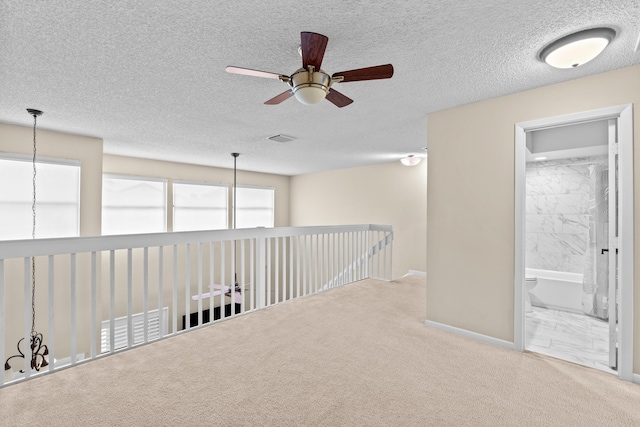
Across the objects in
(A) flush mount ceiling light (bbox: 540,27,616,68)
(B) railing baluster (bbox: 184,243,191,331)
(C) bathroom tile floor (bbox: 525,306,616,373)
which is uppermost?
(A) flush mount ceiling light (bbox: 540,27,616,68)

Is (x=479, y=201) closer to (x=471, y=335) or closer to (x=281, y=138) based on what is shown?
(x=471, y=335)

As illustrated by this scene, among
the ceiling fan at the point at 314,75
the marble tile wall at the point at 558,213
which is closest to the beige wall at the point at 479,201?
the ceiling fan at the point at 314,75

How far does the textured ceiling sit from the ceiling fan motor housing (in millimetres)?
211

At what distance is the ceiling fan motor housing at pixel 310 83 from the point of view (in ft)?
5.94

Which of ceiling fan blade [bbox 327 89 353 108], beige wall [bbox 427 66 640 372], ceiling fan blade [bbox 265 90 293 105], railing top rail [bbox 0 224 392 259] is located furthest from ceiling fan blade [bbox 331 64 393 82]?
railing top rail [bbox 0 224 392 259]

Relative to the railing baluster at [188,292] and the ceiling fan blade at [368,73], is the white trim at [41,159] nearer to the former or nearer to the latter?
the railing baluster at [188,292]

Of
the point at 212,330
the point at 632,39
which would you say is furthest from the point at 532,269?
the point at 212,330

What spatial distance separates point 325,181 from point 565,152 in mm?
4721

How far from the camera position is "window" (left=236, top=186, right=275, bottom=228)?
7.26 m

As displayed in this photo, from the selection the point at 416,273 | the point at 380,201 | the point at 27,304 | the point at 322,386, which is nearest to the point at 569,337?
the point at 416,273

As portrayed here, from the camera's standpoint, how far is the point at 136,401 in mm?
1799

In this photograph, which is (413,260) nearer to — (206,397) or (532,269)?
(532,269)

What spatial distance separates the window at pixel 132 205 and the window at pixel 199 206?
277mm

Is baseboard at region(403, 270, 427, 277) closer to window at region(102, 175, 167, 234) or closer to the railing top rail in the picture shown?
the railing top rail
